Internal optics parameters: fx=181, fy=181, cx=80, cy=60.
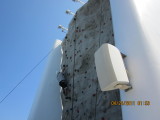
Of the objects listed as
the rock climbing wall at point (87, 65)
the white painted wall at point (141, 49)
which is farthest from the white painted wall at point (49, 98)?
the white painted wall at point (141, 49)

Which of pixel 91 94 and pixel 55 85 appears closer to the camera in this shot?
pixel 91 94

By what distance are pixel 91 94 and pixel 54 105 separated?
75 cm

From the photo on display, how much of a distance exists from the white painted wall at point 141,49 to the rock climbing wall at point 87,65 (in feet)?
2.72

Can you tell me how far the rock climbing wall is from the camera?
190cm

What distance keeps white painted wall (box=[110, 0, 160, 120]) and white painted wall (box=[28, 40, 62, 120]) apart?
5.70 feet

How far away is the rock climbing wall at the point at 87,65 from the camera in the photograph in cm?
190

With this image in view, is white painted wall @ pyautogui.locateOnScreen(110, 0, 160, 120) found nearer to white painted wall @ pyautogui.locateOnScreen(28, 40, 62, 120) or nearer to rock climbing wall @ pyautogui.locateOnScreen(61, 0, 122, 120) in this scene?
rock climbing wall @ pyautogui.locateOnScreen(61, 0, 122, 120)

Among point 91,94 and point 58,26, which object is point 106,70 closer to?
point 91,94

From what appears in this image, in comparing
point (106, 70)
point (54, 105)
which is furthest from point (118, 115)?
point (54, 105)

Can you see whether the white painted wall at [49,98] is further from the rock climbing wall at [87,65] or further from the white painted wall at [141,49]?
the white painted wall at [141,49]

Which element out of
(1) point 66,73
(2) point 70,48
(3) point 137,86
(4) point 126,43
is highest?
(2) point 70,48

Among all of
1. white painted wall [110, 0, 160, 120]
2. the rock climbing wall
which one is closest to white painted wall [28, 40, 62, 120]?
the rock climbing wall

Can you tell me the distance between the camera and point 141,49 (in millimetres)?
897

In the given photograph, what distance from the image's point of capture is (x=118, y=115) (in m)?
1.62
